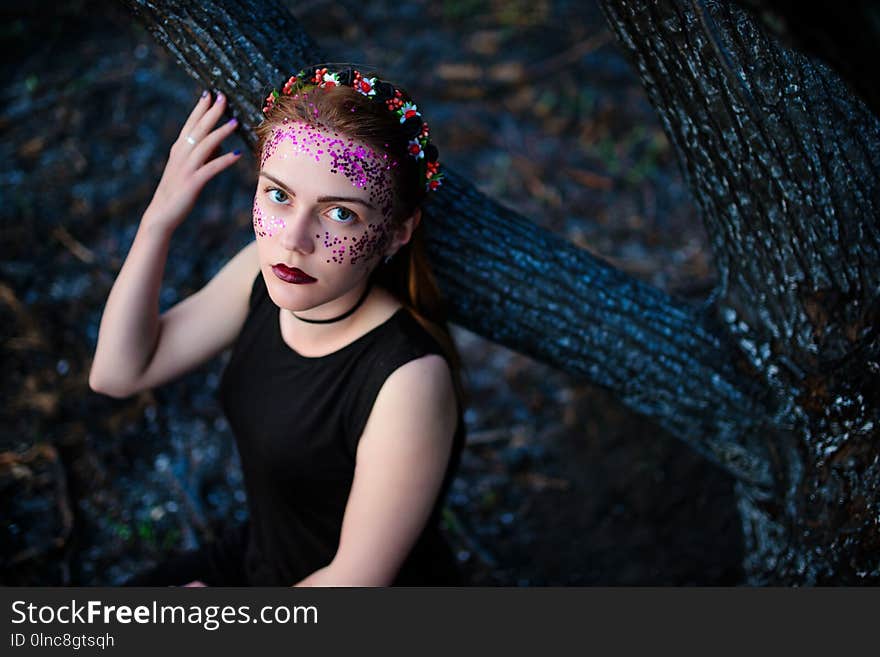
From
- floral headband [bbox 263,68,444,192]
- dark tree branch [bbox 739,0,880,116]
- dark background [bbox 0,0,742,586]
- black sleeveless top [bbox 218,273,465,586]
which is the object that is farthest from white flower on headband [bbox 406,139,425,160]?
dark background [bbox 0,0,742,586]

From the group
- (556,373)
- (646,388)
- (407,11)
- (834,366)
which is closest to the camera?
(834,366)

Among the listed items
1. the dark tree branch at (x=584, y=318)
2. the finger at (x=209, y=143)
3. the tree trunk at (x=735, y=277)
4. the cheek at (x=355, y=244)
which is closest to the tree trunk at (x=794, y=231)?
the tree trunk at (x=735, y=277)

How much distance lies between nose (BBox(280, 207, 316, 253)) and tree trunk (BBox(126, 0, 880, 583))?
410 millimetres

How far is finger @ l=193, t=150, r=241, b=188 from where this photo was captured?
196 centimetres

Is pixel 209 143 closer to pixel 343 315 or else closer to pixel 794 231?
pixel 343 315

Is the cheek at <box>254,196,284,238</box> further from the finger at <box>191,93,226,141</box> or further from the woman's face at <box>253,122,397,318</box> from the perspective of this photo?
the finger at <box>191,93,226,141</box>

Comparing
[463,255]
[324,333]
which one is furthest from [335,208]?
[463,255]

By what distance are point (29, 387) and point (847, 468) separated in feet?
10.5

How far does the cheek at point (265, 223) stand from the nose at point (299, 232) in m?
0.02

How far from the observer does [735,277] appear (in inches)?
88.0

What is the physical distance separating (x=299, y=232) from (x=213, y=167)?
15.7 inches
